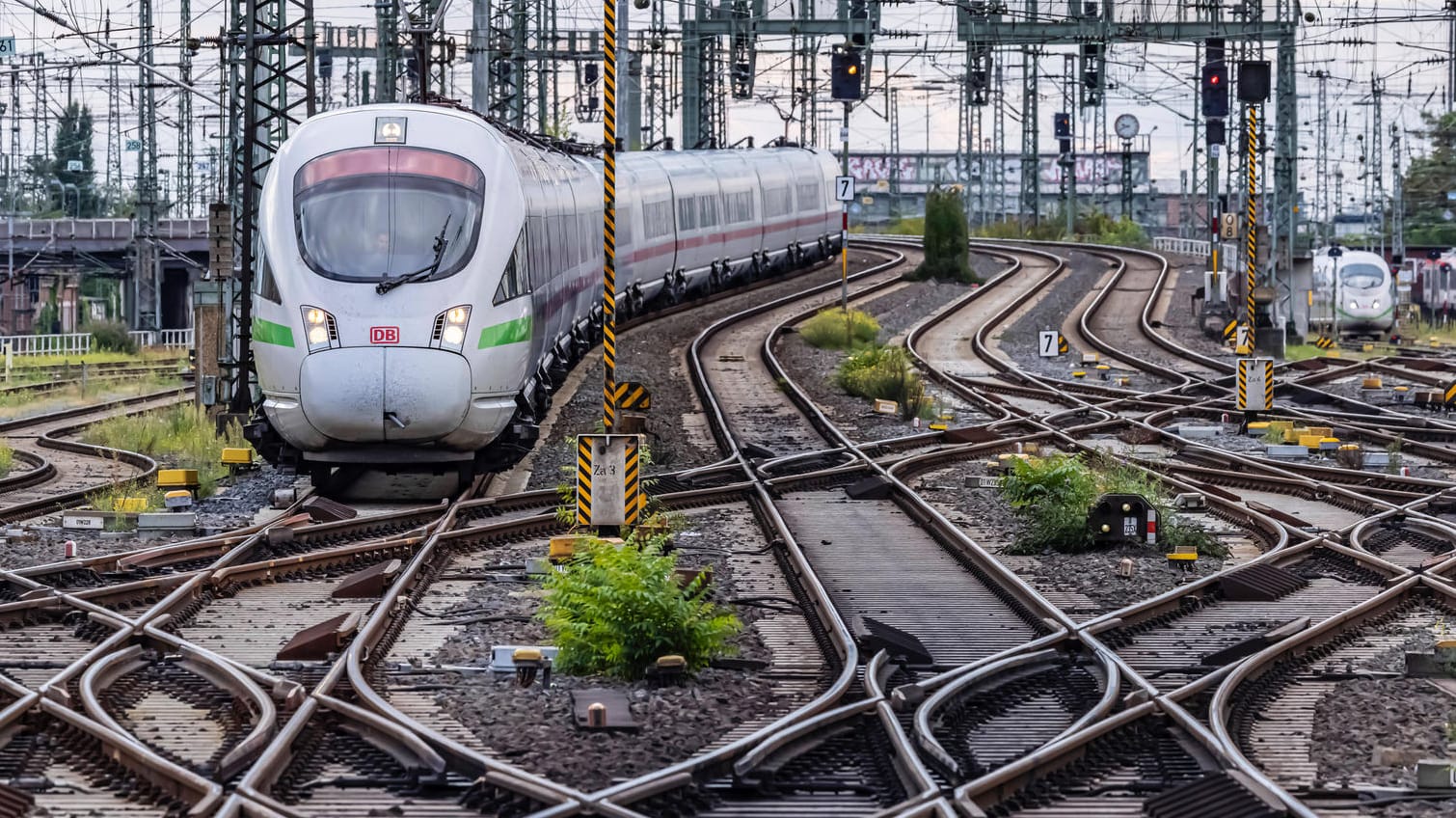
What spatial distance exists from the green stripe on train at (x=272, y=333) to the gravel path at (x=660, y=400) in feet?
9.97

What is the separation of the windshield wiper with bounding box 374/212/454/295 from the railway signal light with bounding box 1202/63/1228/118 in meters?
24.5

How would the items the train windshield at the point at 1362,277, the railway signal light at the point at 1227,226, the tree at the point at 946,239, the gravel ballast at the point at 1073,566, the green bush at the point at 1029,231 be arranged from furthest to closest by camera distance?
the green bush at the point at 1029,231 → the tree at the point at 946,239 → the train windshield at the point at 1362,277 → the railway signal light at the point at 1227,226 → the gravel ballast at the point at 1073,566

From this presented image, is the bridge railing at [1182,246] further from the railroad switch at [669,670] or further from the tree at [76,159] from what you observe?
the railroad switch at [669,670]

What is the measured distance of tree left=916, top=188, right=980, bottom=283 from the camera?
50.1m

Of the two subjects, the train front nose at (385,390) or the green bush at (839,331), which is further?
the green bush at (839,331)

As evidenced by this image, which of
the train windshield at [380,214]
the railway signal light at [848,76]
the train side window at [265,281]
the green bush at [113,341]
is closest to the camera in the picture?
the train windshield at [380,214]

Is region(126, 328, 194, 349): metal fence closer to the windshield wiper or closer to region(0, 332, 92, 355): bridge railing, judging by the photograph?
region(0, 332, 92, 355): bridge railing

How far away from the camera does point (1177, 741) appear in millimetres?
8859

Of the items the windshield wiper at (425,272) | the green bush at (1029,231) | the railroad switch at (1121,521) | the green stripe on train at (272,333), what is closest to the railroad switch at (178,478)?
the green stripe on train at (272,333)

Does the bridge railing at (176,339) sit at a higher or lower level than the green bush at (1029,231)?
lower

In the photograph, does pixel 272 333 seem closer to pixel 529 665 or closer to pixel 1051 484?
pixel 1051 484


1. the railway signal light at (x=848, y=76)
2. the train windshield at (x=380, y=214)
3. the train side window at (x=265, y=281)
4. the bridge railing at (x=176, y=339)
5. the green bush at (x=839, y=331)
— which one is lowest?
the bridge railing at (x=176, y=339)

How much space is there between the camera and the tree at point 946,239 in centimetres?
5009

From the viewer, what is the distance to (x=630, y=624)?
10.4 m
